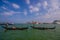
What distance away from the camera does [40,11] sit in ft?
8.11

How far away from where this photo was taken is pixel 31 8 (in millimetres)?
2465

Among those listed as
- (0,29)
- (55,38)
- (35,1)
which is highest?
(35,1)

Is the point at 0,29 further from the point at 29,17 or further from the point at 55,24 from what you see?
the point at 55,24

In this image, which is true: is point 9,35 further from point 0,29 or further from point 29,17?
point 29,17

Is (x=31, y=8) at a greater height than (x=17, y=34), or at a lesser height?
greater

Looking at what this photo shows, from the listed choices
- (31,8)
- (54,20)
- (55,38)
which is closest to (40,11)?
(31,8)

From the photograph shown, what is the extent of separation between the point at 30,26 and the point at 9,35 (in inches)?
18.7

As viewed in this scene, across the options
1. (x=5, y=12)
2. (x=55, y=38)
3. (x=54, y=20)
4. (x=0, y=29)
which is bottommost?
(x=55, y=38)

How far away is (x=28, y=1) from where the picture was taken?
2469mm

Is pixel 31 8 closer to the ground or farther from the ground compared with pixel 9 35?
farther from the ground

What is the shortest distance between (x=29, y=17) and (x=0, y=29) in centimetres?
66

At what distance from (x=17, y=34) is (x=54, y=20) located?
82 centimetres

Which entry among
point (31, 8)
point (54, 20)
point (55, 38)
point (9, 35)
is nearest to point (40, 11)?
point (31, 8)

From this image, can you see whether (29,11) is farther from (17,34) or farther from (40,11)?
(17,34)
